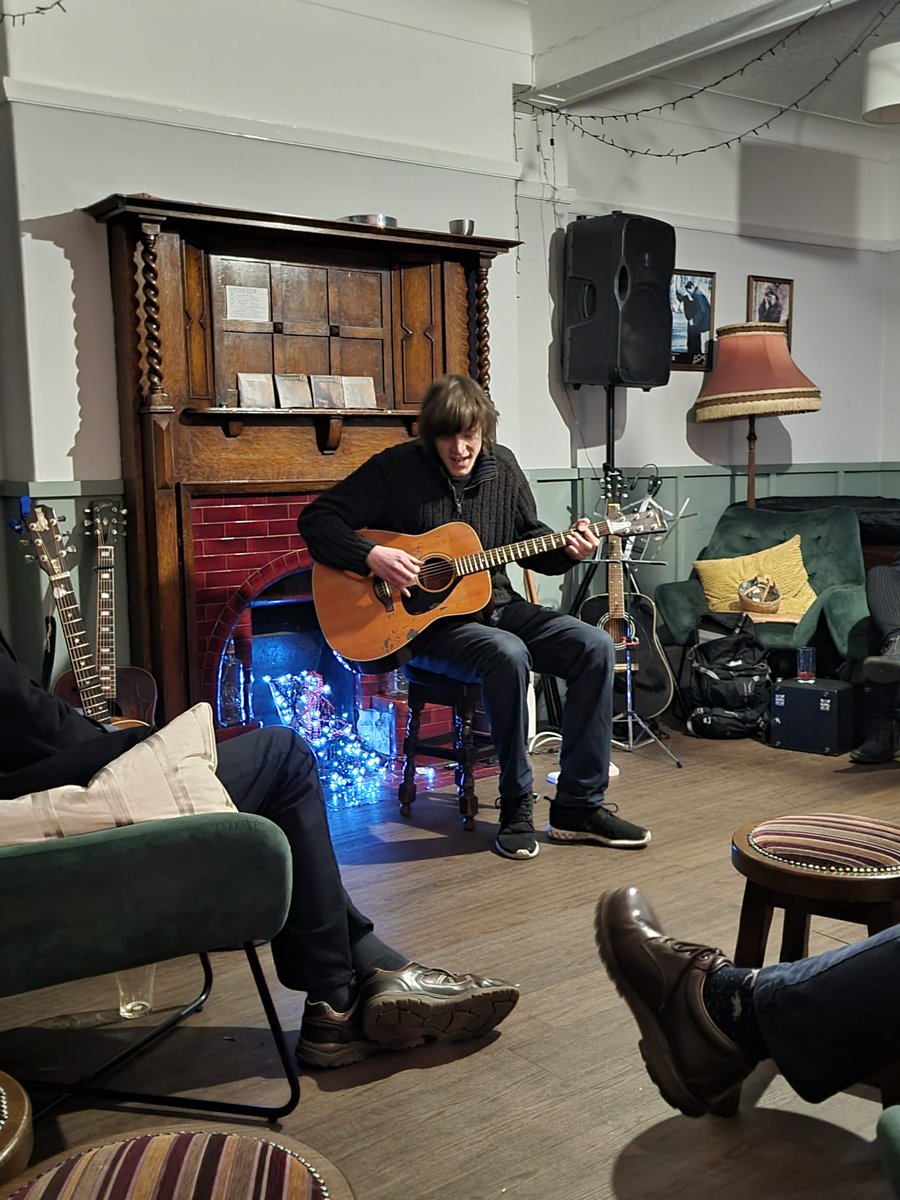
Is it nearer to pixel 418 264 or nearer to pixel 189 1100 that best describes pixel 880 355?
pixel 418 264

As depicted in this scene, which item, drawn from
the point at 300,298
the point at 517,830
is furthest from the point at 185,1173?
the point at 300,298

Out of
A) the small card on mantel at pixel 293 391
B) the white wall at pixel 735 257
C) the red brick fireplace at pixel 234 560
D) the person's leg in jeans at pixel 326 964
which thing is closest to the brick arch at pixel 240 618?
the red brick fireplace at pixel 234 560

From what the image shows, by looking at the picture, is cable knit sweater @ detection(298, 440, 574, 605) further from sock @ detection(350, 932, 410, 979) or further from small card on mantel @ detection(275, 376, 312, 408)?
sock @ detection(350, 932, 410, 979)

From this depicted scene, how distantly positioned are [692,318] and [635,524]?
7.79ft

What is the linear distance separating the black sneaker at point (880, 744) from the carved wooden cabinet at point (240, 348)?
2036 millimetres

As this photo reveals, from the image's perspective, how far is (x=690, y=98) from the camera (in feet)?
18.0

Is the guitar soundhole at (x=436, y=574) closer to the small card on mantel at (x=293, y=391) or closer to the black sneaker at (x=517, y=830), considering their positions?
the black sneaker at (x=517, y=830)

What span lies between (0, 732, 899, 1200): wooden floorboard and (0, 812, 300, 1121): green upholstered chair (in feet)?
1.39

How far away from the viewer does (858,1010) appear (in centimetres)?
160

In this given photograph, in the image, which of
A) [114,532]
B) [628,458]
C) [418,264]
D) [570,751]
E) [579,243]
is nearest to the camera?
[570,751]

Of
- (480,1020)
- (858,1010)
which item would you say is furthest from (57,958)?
(858,1010)

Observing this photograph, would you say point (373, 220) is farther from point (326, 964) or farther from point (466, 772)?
point (326, 964)

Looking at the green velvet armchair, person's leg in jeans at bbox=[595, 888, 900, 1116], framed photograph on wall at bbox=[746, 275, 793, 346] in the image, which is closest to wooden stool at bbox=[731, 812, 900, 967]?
person's leg in jeans at bbox=[595, 888, 900, 1116]

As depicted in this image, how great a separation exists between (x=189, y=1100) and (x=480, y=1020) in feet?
1.86
